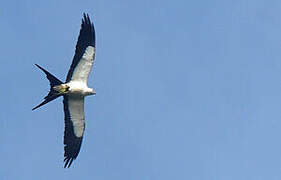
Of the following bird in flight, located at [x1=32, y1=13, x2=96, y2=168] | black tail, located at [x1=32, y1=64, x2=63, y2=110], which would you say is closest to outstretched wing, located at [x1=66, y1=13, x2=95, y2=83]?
bird in flight, located at [x1=32, y1=13, x2=96, y2=168]

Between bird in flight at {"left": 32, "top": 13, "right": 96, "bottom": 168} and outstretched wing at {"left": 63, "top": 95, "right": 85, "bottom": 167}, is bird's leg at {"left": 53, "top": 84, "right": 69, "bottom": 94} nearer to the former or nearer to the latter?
bird in flight at {"left": 32, "top": 13, "right": 96, "bottom": 168}

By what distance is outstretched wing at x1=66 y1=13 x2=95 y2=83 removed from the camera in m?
25.6

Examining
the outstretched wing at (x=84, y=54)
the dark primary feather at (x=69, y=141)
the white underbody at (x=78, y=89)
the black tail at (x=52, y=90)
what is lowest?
the dark primary feather at (x=69, y=141)

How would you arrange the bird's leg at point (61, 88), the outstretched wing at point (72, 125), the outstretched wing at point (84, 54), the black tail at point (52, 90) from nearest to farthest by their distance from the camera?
the black tail at point (52, 90), the bird's leg at point (61, 88), the outstretched wing at point (84, 54), the outstretched wing at point (72, 125)

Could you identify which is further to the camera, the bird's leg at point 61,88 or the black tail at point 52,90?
the bird's leg at point 61,88

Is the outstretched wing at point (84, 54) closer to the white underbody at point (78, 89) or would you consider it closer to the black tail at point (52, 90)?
the white underbody at point (78, 89)

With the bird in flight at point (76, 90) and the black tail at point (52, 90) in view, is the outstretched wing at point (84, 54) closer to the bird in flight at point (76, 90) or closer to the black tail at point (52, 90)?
the bird in flight at point (76, 90)

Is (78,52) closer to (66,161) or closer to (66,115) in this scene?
(66,115)

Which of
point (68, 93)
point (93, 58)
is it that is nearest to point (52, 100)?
point (68, 93)

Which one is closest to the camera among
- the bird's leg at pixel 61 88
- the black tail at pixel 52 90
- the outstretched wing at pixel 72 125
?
the black tail at pixel 52 90

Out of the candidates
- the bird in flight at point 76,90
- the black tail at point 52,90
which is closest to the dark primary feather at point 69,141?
the bird in flight at point 76,90

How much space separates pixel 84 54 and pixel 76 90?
177 cm

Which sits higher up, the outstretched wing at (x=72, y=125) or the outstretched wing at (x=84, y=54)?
the outstretched wing at (x=84, y=54)

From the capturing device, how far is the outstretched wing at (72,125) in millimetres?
26500
